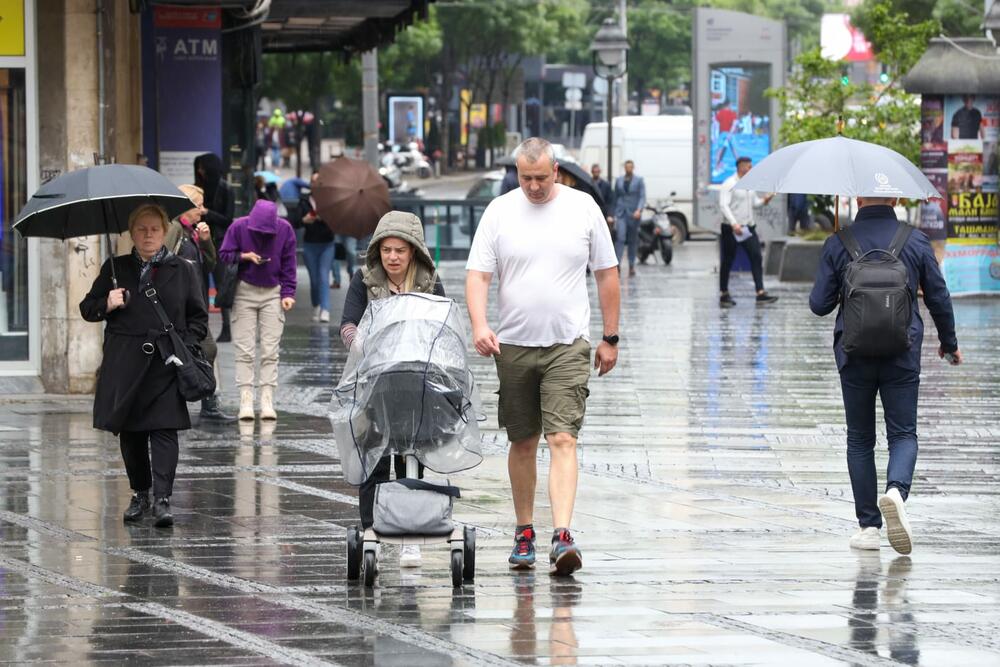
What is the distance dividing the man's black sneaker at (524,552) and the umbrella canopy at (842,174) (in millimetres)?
1918

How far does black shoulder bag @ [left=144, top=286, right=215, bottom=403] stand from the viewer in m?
8.87

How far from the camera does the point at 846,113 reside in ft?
81.6

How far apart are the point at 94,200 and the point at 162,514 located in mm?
1617

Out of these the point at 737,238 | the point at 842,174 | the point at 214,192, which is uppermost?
the point at 842,174

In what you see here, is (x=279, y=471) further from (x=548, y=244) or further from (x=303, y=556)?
(x=548, y=244)

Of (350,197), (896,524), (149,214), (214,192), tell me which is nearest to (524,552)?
(896,524)

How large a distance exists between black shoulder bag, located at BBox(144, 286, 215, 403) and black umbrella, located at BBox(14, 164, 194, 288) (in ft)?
0.80

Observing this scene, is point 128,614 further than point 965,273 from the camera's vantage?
No

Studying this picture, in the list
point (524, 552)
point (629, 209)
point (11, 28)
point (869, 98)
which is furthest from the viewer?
point (629, 209)

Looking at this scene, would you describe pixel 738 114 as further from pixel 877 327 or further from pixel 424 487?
pixel 424 487

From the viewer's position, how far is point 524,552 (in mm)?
7727

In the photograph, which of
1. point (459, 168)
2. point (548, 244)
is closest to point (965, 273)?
point (548, 244)

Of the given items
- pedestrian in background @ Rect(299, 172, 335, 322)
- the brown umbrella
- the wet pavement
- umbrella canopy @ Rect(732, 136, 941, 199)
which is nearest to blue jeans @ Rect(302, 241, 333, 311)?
pedestrian in background @ Rect(299, 172, 335, 322)

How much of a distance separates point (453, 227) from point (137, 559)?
22.3m
